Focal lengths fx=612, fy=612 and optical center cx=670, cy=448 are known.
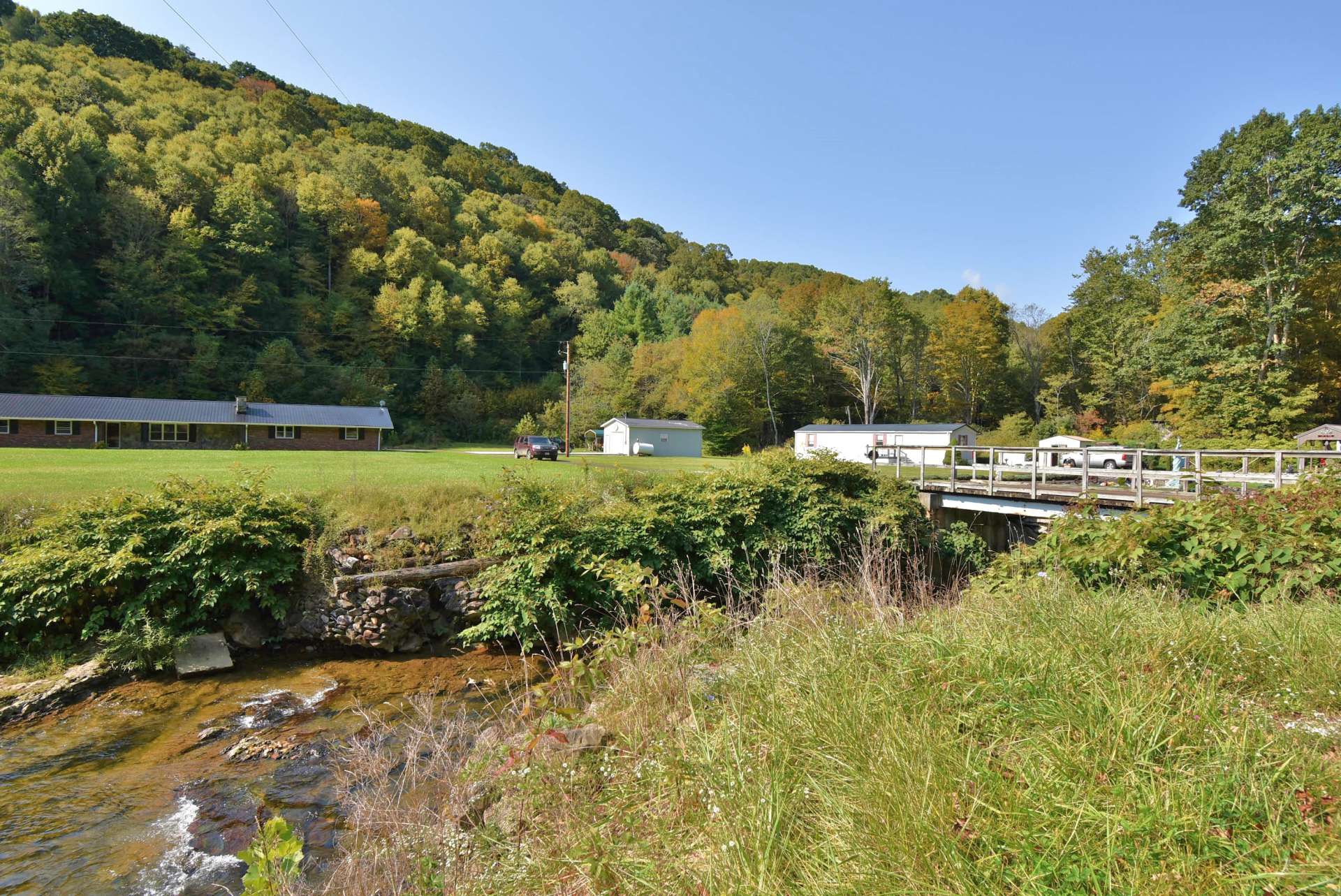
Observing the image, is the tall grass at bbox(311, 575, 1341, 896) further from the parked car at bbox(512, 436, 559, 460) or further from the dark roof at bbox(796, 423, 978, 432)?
the dark roof at bbox(796, 423, 978, 432)

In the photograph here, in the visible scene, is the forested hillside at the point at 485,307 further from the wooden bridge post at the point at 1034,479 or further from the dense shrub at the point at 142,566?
the dense shrub at the point at 142,566

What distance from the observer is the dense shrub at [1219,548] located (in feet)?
18.1

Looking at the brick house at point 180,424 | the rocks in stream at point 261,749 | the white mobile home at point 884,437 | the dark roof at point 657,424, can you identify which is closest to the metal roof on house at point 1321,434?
the white mobile home at point 884,437

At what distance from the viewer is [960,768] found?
2336 millimetres

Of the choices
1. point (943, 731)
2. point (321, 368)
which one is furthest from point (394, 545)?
point (321, 368)

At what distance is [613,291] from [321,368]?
41.0 metres

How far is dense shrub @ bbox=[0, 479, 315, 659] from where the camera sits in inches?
351

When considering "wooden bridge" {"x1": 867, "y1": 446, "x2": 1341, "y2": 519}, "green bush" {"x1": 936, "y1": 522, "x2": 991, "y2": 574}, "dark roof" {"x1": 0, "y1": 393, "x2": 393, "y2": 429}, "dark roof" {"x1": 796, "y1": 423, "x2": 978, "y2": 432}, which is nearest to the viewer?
"wooden bridge" {"x1": 867, "y1": 446, "x2": 1341, "y2": 519}

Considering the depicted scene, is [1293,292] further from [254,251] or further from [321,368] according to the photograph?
[254,251]

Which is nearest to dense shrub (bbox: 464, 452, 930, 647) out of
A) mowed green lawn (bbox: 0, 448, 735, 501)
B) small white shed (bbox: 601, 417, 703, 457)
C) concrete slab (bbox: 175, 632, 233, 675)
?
mowed green lawn (bbox: 0, 448, 735, 501)

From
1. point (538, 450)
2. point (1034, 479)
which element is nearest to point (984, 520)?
point (1034, 479)

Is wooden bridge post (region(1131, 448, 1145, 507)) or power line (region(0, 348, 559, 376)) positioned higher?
power line (region(0, 348, 559, 376))

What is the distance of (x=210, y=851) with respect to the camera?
202 inches

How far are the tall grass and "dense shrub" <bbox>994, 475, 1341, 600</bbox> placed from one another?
1.65 m
